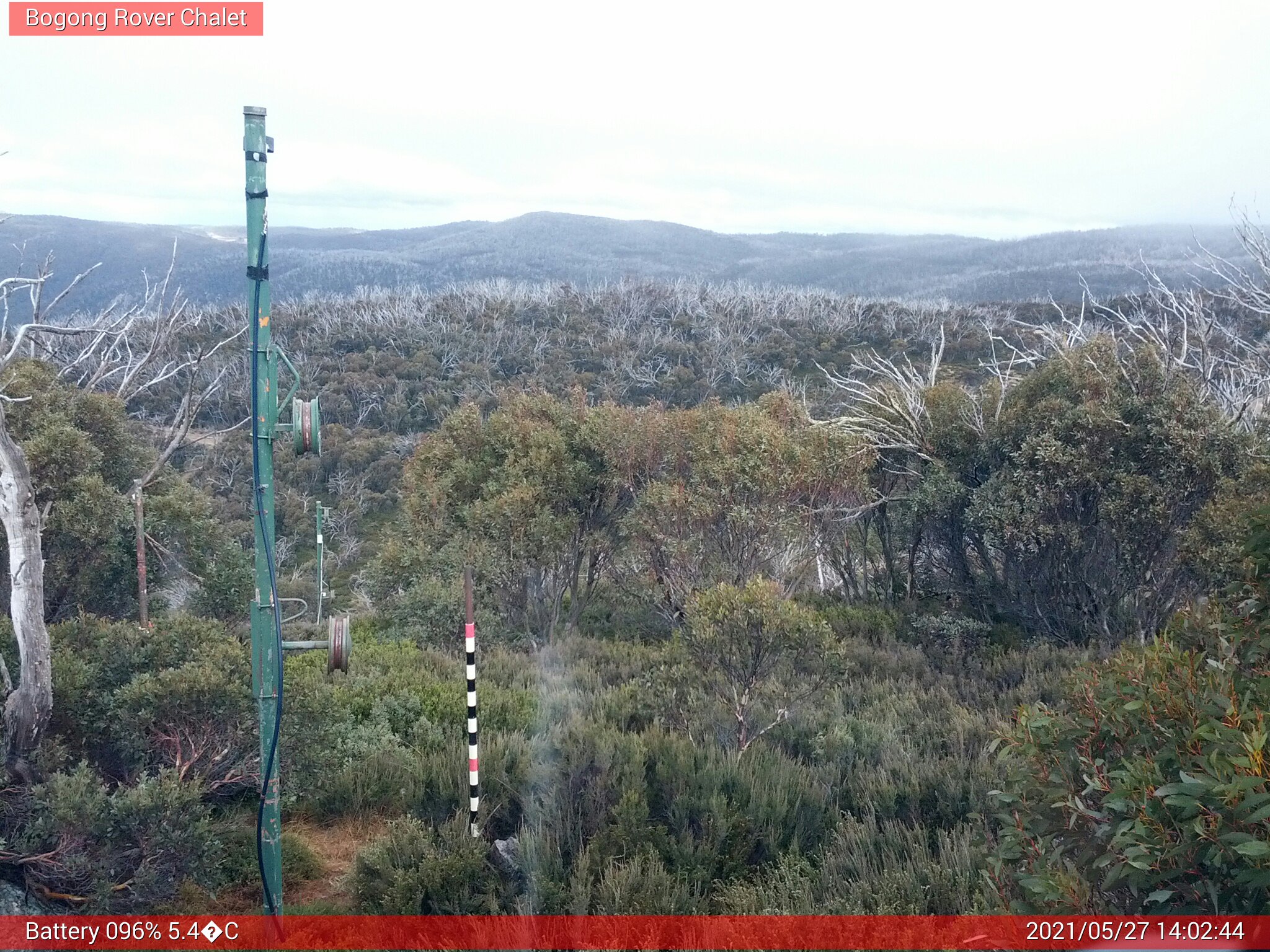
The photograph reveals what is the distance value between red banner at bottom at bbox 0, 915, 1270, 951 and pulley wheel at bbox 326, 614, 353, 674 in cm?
133

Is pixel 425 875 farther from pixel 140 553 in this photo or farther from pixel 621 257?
pixel 621 257

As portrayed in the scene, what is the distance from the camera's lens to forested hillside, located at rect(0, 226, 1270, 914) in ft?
10.0

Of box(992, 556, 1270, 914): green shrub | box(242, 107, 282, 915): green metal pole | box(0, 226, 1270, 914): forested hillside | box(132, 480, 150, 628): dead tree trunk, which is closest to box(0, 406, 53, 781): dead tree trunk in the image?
box(0, 226, 1270, 914): forested hillside

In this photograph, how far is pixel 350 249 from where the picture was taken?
92250 millimetres

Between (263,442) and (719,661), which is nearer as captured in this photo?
(263,442)

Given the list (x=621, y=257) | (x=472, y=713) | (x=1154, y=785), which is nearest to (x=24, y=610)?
(x=472, y=713)

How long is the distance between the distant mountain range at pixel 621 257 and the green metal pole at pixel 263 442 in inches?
1535

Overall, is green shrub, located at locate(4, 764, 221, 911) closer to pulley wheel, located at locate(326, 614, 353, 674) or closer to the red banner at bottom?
the red banner at bottom

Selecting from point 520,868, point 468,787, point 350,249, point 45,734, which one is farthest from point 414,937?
point 350,249

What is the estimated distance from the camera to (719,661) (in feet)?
23.5

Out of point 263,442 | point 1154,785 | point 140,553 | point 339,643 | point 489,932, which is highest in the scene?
point 263,442

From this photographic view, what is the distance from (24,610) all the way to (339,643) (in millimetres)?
2244

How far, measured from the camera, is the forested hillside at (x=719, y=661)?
305cm

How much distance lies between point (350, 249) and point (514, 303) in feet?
158
